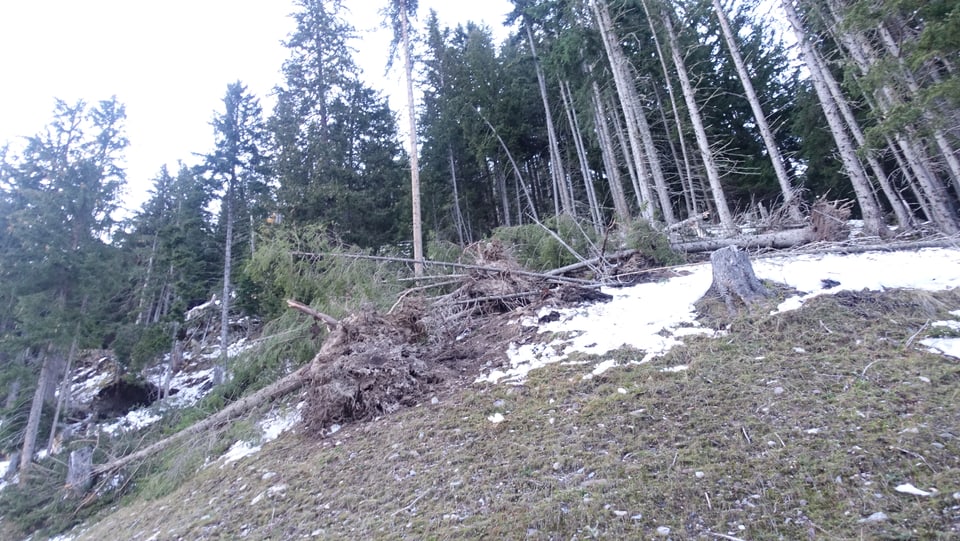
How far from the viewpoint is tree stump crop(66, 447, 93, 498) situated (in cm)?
652

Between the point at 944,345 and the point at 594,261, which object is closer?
the point at 944,345

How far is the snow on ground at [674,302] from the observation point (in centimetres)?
488

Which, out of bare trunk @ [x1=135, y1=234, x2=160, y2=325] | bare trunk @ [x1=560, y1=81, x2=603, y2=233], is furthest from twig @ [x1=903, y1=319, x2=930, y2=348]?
bare trunk @ [x1=135, y1=234, x2=160, y2=325]

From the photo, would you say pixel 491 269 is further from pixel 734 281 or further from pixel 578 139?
pixel 578 139

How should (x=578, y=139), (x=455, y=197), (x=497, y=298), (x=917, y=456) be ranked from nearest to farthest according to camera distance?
(x=917, y=456) < (x=497, y=298) < (x=578, y=139) < (x=455, y=197)

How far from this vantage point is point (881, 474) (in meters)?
2.41

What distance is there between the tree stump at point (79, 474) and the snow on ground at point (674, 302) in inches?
251

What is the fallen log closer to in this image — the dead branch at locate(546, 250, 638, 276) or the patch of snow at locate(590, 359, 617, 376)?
the dead branch at locate(546, 250, 638, 276)

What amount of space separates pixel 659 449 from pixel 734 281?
124 inches

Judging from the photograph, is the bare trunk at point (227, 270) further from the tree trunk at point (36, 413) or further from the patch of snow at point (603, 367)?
the patch of snow at point (603, 367)

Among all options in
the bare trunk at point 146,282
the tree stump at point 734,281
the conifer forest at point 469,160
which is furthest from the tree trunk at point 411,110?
the bare trunk at point 146,282

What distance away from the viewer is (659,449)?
314 centimetres

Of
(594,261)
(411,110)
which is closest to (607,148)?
(411,110)

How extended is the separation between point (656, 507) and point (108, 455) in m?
8.46
